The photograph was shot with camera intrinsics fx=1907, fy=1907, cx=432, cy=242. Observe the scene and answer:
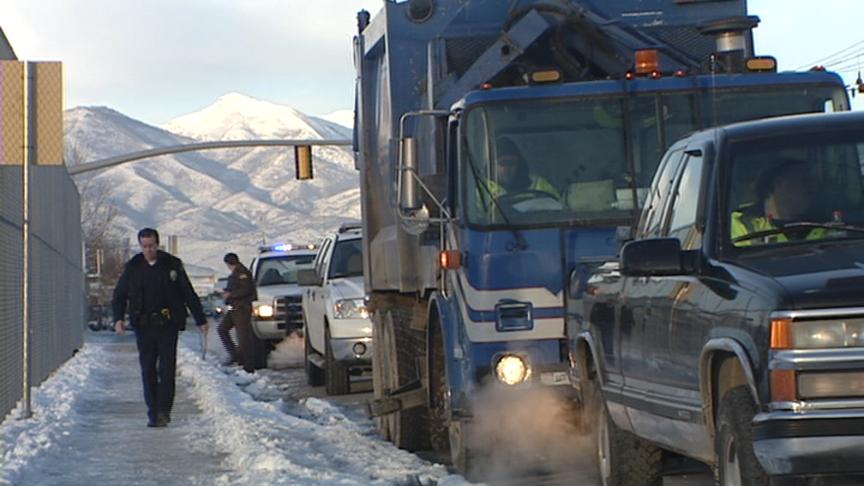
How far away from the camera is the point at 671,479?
12.1m

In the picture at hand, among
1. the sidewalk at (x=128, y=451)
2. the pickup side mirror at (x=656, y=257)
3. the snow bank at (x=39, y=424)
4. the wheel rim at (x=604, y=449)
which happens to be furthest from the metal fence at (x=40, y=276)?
the pickup side mirror at (x=656, y=257)

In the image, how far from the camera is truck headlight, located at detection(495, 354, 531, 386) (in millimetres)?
11859

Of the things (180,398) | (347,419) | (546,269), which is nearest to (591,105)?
(546,269)

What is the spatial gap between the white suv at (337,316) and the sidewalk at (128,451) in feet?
5.83

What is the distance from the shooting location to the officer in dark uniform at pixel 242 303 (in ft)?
92.1

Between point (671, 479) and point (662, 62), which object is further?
point (662, 62)

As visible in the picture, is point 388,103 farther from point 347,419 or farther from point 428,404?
point 347,419

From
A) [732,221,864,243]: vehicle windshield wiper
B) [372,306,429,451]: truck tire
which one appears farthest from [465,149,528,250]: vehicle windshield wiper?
[732,221,864,243]: vehicle windshield wiper

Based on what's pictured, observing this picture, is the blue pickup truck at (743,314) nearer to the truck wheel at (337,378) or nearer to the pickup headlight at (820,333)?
the pickup headlight at (820,333)

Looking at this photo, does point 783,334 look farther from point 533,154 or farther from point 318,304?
point 318,304

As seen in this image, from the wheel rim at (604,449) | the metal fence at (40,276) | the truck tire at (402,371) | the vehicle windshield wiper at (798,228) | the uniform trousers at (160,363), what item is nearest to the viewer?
the vehicle windshield wiper at (798,228)

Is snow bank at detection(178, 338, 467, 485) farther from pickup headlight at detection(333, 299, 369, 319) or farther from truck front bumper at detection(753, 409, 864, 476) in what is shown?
truck front bumper at detection(753, 409, 864, 476)

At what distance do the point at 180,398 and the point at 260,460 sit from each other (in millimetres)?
9321

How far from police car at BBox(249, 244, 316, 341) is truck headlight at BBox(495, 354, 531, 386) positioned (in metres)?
18.4
